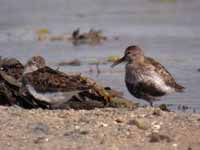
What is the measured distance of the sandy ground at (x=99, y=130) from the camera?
8164 millimetres

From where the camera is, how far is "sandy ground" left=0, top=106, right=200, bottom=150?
26.8 feet

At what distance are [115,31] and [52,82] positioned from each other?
7.36 metres

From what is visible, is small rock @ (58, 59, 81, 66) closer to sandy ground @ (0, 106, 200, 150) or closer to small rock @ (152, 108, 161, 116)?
sandy ground @ (0, 106, 200, 150)

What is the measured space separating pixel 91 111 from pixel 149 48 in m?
6.15

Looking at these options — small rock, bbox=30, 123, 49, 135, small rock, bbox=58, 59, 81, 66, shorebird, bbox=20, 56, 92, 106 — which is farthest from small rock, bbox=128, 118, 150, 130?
small rock, bbox=58, 59, 81, 66

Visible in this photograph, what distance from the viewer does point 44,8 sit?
20.2 m

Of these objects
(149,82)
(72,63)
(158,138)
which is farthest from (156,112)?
(72,63)

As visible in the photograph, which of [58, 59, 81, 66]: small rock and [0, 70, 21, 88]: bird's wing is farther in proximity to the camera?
[58, 59, 81, 66]: small rock

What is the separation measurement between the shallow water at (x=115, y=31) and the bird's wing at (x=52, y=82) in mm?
1586

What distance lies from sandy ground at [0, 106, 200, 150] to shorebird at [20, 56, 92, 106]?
0.53 metres

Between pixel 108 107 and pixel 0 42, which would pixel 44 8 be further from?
pixel 108 107

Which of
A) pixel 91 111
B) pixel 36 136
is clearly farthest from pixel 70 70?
pixel 36 136

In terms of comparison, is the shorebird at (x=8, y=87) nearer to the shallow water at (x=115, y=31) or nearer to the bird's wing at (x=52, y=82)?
the bird's wing at (x=52, y=82)

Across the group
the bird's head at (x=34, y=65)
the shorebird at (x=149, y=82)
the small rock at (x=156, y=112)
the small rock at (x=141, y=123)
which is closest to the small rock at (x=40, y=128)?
the small rock at (x=141, y=123)
